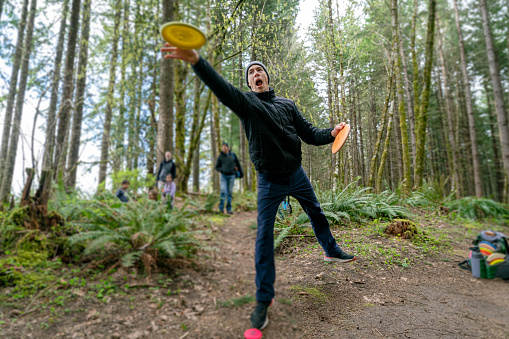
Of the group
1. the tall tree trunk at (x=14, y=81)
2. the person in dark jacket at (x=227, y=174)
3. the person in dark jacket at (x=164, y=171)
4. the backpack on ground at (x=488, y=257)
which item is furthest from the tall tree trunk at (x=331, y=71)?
the tall tree trunk at (x=14, y=81)

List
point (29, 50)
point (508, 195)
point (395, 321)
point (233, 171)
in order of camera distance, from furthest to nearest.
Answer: point (29, 50)
point (508, 195)
point (233, 171)
point (395, 321)

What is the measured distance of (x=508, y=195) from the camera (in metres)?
→ 12.5

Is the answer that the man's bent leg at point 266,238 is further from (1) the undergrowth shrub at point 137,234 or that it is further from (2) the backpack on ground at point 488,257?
(1) the undergrowth shrub at point 137,234

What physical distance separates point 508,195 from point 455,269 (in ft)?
52.3

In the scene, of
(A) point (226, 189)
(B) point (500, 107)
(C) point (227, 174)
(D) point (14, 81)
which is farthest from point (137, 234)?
(D) point (14, 81)

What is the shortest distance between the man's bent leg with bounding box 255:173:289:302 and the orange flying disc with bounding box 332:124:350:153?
0.76 feet

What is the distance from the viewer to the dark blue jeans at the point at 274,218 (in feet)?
3.18

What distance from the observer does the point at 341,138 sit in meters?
0.88

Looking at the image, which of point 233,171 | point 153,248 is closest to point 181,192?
point 233,171

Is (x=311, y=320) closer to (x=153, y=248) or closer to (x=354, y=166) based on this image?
(x=354, y=166)

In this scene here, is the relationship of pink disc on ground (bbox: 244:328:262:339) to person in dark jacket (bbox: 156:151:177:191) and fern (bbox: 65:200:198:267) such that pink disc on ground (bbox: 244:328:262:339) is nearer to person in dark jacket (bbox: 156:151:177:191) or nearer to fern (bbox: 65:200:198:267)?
fern (bbox: 65:200:198:267)

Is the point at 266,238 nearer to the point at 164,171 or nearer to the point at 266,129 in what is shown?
the point at 266,129

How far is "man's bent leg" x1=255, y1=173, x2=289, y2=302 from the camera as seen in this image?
978mm

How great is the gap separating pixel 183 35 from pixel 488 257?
209 centimetres
